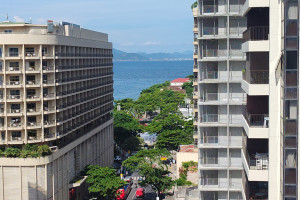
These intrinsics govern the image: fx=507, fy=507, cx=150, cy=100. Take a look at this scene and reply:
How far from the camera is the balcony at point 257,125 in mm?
27000

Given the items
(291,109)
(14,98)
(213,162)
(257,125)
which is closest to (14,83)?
(14,98)

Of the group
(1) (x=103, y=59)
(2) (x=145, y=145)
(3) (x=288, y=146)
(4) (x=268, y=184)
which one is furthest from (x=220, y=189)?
(2) (x=145, y=145)

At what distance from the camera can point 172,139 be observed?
89312 mm

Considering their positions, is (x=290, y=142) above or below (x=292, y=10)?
below

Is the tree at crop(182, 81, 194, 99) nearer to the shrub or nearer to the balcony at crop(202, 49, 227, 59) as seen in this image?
the shrub

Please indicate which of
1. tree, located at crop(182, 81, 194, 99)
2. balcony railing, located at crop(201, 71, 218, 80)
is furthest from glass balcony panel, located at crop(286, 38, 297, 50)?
tree, located at crop(182, 81, 194, 99)

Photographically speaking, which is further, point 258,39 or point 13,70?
point 13,70

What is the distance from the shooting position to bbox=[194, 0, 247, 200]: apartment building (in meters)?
40.2

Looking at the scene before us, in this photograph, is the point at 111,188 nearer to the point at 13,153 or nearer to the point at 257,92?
the point at 13,153

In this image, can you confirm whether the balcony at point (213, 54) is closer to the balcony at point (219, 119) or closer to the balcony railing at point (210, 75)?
the balcony railing at point (210, 75)

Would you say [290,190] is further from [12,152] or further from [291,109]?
[12,152]

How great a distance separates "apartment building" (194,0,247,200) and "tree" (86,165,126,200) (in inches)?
872

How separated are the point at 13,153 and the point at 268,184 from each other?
114 ft

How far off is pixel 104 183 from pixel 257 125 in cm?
3684
